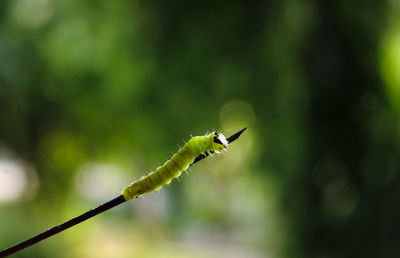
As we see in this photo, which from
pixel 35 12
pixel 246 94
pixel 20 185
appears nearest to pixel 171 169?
pixel 246 94

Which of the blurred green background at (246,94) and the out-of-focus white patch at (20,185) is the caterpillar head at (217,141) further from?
the out-of-focus white patch at (20,185)

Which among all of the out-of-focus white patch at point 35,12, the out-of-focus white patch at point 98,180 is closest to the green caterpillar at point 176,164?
the out-of-focus white patch at point 35,12

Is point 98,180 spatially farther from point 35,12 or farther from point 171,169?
point 171,169

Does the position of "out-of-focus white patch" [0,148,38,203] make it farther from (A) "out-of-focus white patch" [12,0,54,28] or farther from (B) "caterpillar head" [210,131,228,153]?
(B) "caterpillar head" [210,131,228,153]

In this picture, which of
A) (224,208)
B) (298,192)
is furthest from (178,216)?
(298,192)

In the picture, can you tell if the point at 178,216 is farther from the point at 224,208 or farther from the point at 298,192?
the point at 298,192

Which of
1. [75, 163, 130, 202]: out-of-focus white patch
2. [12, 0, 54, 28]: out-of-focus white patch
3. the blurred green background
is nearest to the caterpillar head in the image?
the blurred green background

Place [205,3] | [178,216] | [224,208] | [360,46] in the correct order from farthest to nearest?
[224,208] < [178,216] < [205,3] < [360,46]
